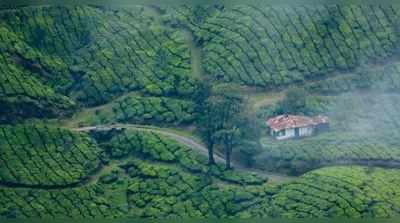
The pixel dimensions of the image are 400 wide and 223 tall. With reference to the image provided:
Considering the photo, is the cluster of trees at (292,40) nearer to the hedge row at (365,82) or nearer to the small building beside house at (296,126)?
the hedge row at (365,82)

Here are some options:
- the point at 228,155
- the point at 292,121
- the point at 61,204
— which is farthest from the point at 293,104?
the point at 61,204

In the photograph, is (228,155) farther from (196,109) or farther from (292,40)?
(292,40)

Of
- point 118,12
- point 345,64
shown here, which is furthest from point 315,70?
point 118,12

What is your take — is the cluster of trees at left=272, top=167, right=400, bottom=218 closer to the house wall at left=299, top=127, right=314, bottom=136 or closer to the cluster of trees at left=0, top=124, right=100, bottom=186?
the house wall at left=299, top=127, right=314, bottom=136

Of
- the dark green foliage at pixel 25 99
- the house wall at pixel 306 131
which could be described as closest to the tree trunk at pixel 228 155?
the house wall at pixel 306 131

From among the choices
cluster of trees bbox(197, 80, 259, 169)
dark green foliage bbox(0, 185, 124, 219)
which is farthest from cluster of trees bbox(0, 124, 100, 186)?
cluster of trees bbox(197, 80, 259, 169)

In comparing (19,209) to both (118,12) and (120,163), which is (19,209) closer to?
(120,163)

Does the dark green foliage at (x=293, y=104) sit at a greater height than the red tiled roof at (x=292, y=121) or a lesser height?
greater
